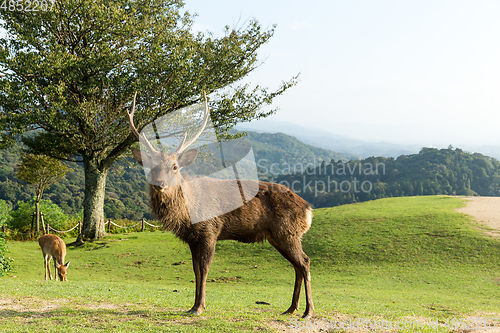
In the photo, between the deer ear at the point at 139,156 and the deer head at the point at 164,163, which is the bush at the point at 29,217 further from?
the deer head at the point at 164,163

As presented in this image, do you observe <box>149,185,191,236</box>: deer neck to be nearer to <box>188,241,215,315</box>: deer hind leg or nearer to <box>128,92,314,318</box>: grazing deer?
<box>128,92,314,318</box>: grazing deer

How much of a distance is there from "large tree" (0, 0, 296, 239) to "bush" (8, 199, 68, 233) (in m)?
5.76

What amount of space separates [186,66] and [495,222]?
55.6 ft

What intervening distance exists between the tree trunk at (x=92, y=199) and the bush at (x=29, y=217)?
561cm

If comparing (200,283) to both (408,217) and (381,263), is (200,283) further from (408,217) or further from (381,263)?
(408,217)

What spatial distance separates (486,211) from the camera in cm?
2070

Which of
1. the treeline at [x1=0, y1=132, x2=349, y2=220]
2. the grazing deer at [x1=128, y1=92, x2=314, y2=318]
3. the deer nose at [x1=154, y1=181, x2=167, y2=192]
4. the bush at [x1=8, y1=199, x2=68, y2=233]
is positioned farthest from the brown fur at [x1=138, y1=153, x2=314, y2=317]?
the treeline at [x1=0, y1=132, x2=349, y2=220]

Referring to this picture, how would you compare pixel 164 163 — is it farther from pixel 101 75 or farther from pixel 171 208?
pixel 101 75

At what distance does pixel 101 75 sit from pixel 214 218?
1165cm

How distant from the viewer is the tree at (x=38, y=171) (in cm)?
2009

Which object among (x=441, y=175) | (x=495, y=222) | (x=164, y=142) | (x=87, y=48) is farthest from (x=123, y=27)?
(x=441, y=175)

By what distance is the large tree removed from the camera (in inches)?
531

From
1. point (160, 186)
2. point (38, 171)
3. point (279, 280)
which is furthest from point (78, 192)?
point (160, 186)

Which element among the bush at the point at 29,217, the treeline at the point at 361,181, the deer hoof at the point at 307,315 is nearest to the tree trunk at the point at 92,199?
the bush at the point at 29,217
